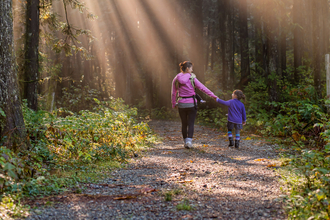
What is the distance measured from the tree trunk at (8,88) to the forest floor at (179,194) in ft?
6.05

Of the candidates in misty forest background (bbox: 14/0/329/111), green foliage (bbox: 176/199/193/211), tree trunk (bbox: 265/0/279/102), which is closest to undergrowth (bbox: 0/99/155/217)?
green foliage (bbox: 176/199/193/211)

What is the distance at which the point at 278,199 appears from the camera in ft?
11.4

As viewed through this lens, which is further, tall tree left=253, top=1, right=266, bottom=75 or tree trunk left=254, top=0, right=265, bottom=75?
tree trunk left=254, top=0, right=265, bottom=75

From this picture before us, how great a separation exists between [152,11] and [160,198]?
22940 mm

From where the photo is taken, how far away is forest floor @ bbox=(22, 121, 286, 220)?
3.26 m

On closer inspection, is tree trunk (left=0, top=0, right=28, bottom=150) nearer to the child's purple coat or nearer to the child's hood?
the child's hood

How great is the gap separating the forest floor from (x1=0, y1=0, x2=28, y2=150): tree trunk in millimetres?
1844

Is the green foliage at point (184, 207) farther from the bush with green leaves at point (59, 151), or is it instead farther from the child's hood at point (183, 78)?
the child's hood at point (183, 78)

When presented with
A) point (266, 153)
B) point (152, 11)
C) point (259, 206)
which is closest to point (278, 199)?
point (259, 206)

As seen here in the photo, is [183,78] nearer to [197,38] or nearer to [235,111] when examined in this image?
[235,111]

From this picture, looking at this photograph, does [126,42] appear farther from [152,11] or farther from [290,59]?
[290,59]

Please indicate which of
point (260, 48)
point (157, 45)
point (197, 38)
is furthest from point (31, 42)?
point (260, 48)

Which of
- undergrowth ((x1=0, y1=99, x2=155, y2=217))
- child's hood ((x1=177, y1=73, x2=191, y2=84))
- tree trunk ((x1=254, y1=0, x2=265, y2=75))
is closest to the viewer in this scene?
undergrowth ((x1=0, y1=99, x2=155, y2=217))

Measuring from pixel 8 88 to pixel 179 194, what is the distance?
146 inches
